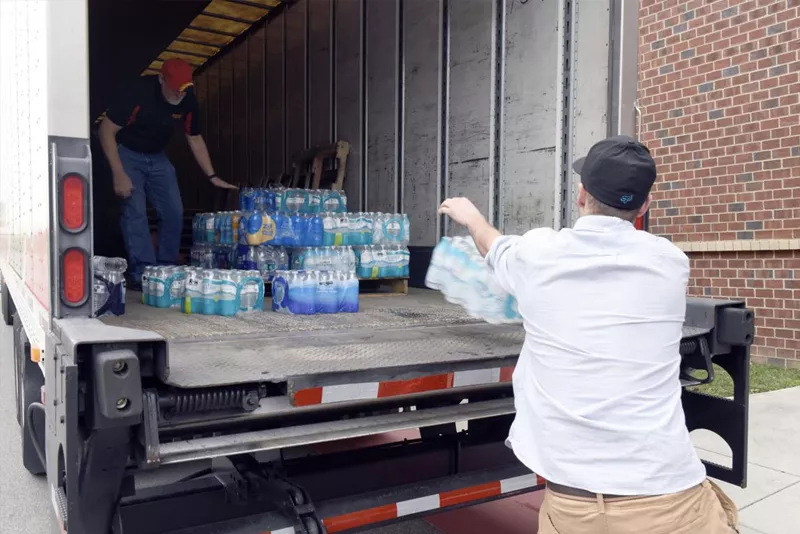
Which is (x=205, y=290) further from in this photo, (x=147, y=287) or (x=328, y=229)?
(x=328, y=229)

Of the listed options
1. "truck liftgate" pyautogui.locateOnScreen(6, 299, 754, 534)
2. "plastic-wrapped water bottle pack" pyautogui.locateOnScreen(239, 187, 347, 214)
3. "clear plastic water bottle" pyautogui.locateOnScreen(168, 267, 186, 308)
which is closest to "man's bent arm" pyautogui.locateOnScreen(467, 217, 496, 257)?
"truck liftgate" pyautogui.locateOnScreen(6, 299, 754, 534)

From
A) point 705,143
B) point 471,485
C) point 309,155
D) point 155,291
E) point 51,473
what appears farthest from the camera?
point 705,143

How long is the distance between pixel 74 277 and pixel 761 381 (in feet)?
23.6

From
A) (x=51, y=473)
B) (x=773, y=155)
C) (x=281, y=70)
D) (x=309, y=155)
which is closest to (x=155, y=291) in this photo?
(x=51, y=473)

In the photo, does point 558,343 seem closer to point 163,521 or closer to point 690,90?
point 163,521

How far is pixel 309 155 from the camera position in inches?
310

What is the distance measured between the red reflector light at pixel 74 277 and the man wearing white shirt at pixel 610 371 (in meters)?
1.60

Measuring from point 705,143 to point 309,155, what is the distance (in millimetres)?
4902

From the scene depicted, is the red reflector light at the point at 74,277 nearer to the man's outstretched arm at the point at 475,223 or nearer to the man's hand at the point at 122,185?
the man's outstretched arm at the point at 475,223

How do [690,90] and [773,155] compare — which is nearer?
[773,155]

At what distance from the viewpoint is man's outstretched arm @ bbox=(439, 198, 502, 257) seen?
2.54m

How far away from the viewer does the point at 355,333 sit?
3.60 metres

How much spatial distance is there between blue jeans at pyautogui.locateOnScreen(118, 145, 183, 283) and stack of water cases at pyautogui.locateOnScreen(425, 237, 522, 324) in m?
3.89

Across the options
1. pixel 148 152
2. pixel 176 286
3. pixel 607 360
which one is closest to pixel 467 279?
pixel 607 360
